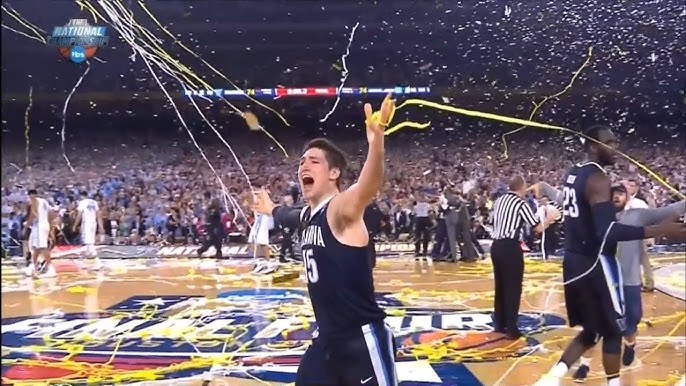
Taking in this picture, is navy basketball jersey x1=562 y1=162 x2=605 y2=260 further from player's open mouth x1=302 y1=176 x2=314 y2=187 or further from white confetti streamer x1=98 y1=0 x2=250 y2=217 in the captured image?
white confetti streamer x1=98 y1=0 x2=250 y2=217

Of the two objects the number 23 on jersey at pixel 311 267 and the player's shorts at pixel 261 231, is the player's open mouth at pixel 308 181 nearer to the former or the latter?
the number 23 on jersey at pixel 311 267

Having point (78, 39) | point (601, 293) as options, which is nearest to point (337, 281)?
point (601, 293)

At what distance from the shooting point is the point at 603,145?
7.94ft

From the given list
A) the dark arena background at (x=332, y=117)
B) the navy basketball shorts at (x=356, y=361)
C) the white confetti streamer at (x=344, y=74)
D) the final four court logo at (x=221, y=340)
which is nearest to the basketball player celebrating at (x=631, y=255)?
the dark arena background at (x=332, y=117)

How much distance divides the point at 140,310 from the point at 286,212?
3.37 feet

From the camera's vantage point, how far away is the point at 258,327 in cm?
285

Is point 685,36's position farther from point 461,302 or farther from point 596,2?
point 461,302

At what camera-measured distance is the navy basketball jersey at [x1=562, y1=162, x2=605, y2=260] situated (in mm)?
2316

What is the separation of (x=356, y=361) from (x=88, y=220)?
4.84 ft

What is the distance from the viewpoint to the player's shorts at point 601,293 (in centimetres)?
232

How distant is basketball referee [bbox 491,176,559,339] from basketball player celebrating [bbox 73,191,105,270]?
146 centimetres

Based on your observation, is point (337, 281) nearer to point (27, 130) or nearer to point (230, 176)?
point (230, 176)

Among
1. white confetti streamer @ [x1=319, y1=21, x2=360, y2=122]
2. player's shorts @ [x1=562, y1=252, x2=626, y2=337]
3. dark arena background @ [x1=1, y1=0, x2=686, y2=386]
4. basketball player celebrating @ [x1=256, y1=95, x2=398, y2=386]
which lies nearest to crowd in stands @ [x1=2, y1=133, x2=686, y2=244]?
dark arena background @ [x1=1, y1=0, x2=686, y2=386]

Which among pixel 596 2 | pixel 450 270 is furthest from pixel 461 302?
pixel 596 2
